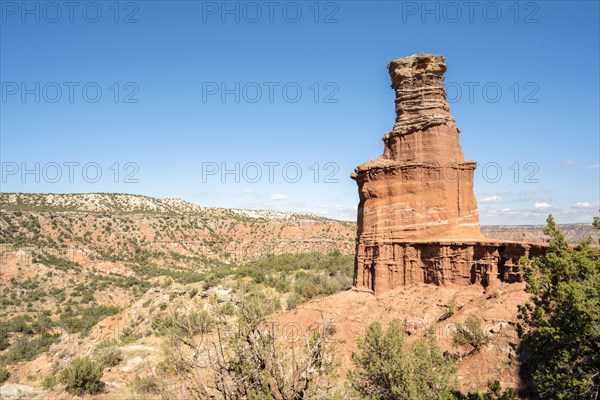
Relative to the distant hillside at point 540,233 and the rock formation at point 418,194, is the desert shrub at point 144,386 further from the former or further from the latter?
the distant hillside at point 540,233

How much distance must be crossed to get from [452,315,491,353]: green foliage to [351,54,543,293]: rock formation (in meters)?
5.10

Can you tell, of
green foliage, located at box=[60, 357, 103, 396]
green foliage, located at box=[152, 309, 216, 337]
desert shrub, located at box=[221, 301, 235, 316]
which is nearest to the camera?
green foliage, located at box=[152, 309, 216, 337]

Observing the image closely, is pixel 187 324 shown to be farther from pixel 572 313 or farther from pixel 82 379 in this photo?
pixel 82 379

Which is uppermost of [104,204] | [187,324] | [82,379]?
[104,204]

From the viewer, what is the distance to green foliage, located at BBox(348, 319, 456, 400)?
37.6 feet

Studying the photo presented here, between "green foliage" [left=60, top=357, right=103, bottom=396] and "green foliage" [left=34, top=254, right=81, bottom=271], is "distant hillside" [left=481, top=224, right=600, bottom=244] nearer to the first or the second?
"green foliage" [left=60, top=357, right=103, bottom=396]

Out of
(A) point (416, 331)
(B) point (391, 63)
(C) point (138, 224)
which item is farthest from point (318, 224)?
(A) point (416, 331)

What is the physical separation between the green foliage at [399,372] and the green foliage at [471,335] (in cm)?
391

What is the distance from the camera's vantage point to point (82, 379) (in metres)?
18.9

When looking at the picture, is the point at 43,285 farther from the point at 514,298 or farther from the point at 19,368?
the point at 514,298

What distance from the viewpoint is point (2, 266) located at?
44.3 metres

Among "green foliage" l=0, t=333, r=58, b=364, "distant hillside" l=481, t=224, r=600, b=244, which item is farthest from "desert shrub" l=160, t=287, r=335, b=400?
"green foliage" l=0, t=333, r=58, b=364

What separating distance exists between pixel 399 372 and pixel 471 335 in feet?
19.5

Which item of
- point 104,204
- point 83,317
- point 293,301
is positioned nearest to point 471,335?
point 293,301
